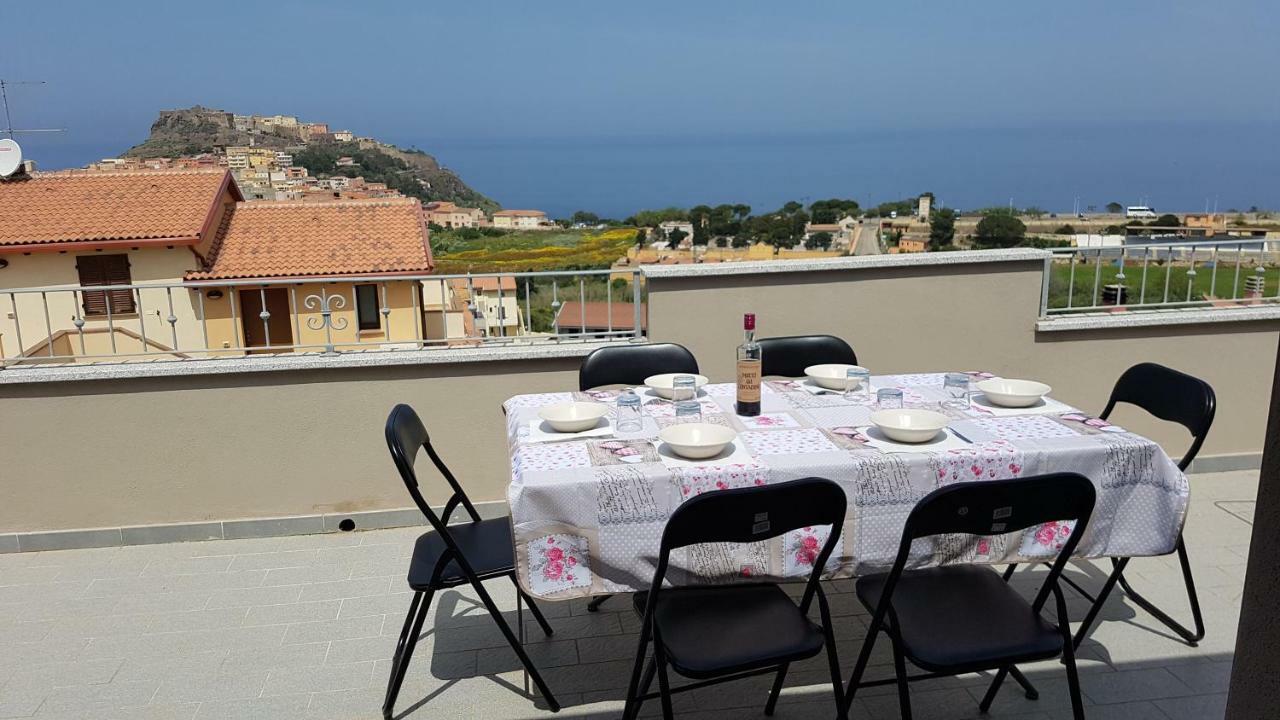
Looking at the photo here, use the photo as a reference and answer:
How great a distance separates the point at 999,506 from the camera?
77.0 inches

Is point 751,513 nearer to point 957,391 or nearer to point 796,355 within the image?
point 957,391

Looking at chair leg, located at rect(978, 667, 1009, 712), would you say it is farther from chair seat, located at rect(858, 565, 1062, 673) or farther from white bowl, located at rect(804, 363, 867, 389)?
white bowl, located at rect(804, 363, 867, 389)

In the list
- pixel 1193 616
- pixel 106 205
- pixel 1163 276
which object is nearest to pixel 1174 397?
pixel 1193 616

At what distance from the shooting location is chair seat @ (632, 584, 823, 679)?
2.03 meters

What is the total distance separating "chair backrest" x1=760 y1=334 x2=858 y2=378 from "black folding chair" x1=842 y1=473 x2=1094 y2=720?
53.6 inches

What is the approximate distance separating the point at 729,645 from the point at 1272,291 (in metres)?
4.46

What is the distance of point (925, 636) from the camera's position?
6.97ft

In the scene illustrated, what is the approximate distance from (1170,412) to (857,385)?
1150 millimetres

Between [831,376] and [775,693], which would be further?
[831,376]

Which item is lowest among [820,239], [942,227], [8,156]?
[820,239]

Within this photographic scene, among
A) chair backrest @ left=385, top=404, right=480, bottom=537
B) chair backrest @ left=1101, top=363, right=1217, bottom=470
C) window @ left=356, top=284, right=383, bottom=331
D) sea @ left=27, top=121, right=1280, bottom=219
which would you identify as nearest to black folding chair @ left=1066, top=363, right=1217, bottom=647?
chair backrest @ left=1101, top=363, right=1217, bottom=470

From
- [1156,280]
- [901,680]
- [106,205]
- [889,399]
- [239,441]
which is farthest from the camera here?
[106,205]

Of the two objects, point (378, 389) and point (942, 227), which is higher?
point (942, 227)

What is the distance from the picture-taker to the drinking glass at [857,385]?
9.69ft
